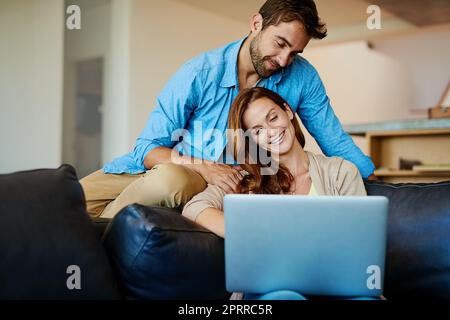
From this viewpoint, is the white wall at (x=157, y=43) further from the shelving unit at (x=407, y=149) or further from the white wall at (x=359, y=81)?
the shelving unit at (x=407, y=149)

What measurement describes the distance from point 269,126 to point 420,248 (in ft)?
1.89

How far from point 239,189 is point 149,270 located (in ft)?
1.72

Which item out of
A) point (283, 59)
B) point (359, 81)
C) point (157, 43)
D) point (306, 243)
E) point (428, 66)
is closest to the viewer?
point (306, 243)

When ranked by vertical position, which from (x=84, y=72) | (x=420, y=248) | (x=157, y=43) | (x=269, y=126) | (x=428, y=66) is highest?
(x=428, y=66)

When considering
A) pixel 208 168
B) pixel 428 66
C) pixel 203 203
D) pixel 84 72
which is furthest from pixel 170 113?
pixel 428 66

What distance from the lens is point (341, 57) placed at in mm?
8078

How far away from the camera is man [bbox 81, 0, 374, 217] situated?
2227 millimetres

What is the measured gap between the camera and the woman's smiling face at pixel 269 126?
1.82 m

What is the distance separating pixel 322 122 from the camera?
233 centimetres

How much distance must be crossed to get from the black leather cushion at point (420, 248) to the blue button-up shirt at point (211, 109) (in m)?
0.59

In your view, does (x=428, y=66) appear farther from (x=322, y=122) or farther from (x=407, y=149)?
(x=322, y=122)

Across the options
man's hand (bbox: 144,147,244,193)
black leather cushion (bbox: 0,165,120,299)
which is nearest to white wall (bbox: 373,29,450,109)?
man's hand (bbox: 144,147,244,193)

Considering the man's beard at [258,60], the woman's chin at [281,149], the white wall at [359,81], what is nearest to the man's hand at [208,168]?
the woman's chin at [281,149]
